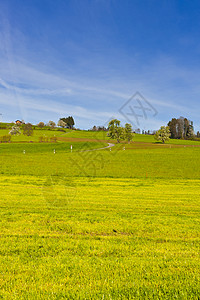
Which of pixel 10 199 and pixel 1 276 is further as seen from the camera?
pixel 10 199

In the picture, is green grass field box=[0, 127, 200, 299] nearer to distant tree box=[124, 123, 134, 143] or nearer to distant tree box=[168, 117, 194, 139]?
distant tree box=[124, 123, 134, 143]

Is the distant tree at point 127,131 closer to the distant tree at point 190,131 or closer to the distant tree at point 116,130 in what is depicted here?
the distant tree at point 116,130

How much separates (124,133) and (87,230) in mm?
84343

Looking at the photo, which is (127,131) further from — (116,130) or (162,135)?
(162,135)

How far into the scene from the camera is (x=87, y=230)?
21.9ft

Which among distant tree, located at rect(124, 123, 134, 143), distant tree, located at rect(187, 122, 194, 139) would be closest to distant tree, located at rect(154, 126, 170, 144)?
distant tree, located at rect(124, 123, 134, 143)

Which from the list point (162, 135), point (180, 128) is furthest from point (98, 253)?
point (180, 128)

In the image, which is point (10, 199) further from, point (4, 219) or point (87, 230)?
point (87, 230)

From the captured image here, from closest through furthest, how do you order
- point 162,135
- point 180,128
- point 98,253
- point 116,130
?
point 98,253 < point 116,130 < point 162,135 < point 180,128

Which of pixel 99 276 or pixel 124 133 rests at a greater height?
pixel 124 133

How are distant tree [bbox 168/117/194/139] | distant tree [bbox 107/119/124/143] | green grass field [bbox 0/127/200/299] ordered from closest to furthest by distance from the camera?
green grass field [bbox 0/127/200/299], distant tree [bbox 107/119/124/143], distant tree [bbox 168/117/194/139]

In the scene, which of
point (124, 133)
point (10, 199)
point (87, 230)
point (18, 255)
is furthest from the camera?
point (124, 133)

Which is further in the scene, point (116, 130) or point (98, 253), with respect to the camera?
point (116, 130)

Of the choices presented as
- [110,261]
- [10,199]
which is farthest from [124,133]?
[110,261]
